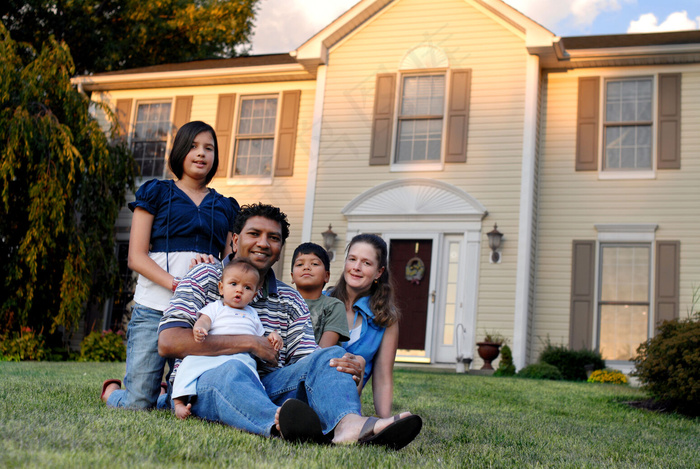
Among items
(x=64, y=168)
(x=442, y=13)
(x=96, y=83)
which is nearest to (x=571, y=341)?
(x=442, y=13)

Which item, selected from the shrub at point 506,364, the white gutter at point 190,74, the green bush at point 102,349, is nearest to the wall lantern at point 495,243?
the shrub at point 506,364

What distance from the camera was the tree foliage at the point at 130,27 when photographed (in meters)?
18.3

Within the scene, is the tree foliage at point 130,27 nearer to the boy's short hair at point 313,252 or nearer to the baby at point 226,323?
the boy's short hair at point 313,252

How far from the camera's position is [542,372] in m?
9.55

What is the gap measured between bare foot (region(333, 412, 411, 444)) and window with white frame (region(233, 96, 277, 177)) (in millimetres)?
9991

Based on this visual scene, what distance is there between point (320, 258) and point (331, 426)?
1.23 m

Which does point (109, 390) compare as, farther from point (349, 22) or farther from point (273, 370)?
point (349, 22)

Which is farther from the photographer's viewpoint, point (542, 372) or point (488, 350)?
point (488, 350)

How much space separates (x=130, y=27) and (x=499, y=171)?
40.9 feet

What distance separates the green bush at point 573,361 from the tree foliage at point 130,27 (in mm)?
13400

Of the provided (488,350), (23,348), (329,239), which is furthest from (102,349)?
(488,350)

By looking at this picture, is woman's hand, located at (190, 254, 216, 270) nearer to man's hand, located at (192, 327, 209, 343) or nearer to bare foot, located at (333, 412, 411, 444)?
man's hand, located at (192, 327, 209, 343)

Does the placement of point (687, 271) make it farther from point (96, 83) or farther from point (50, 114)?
point (96, 83)

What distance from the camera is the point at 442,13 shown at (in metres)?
11.8
